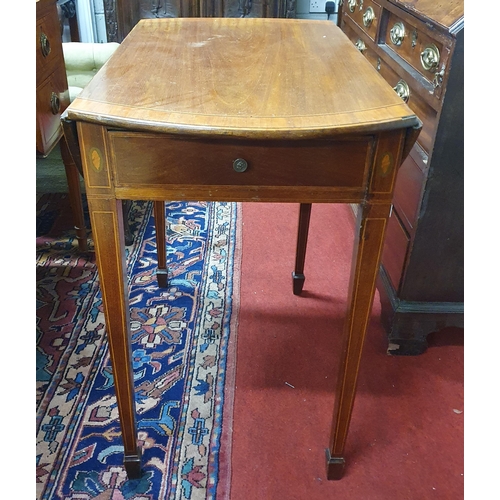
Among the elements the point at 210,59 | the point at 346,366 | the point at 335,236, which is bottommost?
the point at 335,236

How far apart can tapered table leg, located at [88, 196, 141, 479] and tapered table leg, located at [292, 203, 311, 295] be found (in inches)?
28.2

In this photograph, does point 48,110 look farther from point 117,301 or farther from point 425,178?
point 425,178

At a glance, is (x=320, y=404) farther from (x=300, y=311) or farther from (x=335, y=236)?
(x=335, y=236)

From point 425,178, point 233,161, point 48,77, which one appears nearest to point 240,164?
point 233,161

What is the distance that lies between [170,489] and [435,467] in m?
0.58

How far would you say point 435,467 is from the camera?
3.66 ft

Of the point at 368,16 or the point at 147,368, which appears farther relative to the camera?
the point at 368,16

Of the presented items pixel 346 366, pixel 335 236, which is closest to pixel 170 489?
pixel 346 366

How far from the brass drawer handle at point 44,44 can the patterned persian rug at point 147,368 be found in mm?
700

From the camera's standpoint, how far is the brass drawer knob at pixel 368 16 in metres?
1.57

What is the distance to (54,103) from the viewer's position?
151 centimetres

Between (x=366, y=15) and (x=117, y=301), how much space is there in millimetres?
1279

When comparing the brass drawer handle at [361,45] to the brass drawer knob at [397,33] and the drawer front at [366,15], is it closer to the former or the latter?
the drawer front at [366,15]

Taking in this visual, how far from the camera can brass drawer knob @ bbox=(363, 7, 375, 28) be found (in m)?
1.57
